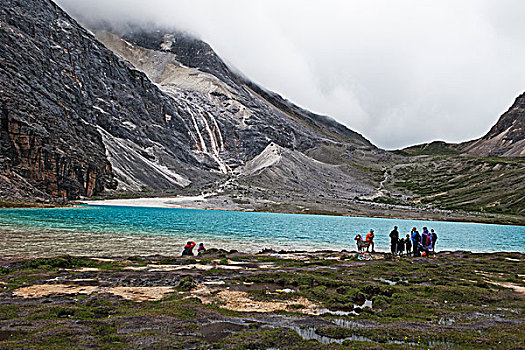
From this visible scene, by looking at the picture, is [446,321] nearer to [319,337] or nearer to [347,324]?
[347,324]

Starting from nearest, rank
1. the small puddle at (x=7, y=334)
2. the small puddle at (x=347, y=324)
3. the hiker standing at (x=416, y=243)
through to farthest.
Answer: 1. the small puddle at (x=7, y=334)
2. the small puddle at (x=347, y=324)
3. the hiker standing at (x=416, y=243)

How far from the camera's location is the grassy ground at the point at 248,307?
9211 mm

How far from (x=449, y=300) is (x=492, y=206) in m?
151

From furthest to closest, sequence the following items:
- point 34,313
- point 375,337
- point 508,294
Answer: point 508,294 → point 34,313 → point 375,337

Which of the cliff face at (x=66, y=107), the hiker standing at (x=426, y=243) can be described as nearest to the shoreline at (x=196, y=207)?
the cliff face at (x=66, y=107)

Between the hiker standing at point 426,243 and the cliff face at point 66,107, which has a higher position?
the cliff face at point 66,107

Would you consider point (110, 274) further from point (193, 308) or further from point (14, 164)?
point (14, 164)

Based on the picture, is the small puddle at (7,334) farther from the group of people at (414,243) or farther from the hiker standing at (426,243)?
the hiker standing at (426,243)

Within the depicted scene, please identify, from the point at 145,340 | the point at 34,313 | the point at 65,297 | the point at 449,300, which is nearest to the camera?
the point at 145,340

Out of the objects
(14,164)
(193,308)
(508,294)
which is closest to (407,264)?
(508,294)

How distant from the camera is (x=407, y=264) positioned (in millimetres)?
24312

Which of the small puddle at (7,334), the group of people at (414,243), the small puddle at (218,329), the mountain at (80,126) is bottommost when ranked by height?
the small puddle at (7,334)

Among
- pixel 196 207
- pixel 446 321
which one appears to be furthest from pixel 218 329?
pixel 196 207

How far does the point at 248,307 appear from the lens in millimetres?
12711
